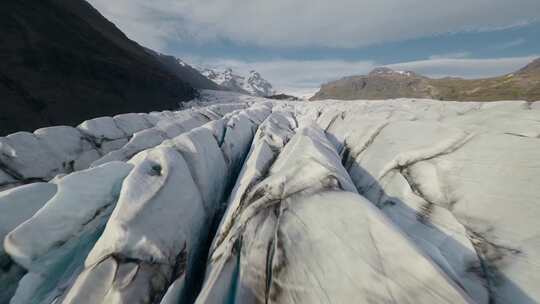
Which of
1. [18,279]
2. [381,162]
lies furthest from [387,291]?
[18,279]

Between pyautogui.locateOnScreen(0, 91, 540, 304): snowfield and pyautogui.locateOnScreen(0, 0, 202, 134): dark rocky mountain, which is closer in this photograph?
pyautogui.locateOnScreen(0, 91, 540, 304): snowfield

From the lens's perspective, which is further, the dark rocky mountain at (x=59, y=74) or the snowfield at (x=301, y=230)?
the dark rocky mountain at (x=59, y=74)

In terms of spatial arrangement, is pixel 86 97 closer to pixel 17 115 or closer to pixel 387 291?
pixel 17 115

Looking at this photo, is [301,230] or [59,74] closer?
[301,230]

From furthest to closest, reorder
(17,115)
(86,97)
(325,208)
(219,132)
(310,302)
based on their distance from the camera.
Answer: (86,97)
(17,115)
(219,132)
(325,208)
(310,302)
